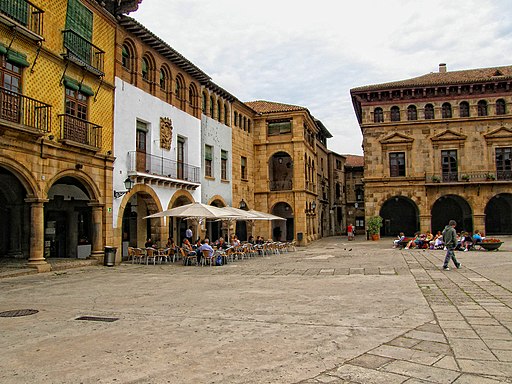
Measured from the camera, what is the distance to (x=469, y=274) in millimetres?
13039

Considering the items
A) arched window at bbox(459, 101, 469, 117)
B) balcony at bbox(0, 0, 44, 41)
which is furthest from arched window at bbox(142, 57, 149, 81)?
arched window at bbox(459, 101, 469, 117)

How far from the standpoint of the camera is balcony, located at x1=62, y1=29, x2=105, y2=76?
1650 cm

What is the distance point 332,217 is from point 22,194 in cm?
3807

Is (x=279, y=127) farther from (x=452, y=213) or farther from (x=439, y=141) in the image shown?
(x=452, y=213)

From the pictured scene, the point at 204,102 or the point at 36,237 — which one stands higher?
the point at 204,102

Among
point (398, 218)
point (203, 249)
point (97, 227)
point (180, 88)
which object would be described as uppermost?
point (180, 88)

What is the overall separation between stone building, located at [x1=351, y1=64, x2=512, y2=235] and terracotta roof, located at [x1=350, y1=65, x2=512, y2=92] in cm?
7

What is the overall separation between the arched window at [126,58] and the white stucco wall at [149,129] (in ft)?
3.11

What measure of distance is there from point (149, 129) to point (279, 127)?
46.5ft

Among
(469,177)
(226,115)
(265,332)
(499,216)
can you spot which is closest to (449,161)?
(469,177)

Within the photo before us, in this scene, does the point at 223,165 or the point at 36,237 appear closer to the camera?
the point at 36,237

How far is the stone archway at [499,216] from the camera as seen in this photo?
129ft

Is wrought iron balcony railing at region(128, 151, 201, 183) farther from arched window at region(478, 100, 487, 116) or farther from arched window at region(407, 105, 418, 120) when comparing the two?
arched window at region(478, 100, 487, 116)

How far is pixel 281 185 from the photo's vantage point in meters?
37.1
